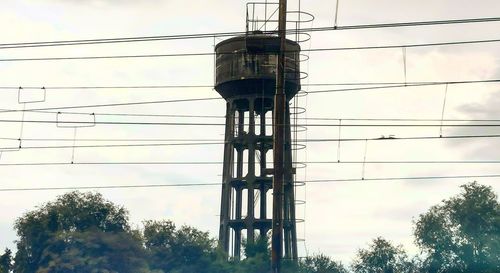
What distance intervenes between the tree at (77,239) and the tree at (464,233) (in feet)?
113

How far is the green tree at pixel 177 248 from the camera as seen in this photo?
98.1m

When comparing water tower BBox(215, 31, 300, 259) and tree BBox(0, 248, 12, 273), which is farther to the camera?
tree BBox(0, 248, 12, 273)

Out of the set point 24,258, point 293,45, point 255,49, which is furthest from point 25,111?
point 24,258

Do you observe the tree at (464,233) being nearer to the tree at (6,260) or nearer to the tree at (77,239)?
the tree at (77,239)

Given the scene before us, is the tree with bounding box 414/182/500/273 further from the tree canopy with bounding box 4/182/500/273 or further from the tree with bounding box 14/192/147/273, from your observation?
the tree with bounding box 14/192/147/273

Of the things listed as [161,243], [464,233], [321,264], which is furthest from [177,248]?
[464,233]

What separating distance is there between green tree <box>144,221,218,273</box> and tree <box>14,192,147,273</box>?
170 cm

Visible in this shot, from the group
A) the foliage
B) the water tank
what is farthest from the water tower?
the foliage

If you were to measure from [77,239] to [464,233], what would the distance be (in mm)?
45807

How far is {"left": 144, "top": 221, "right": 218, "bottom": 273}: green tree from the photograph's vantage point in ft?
322

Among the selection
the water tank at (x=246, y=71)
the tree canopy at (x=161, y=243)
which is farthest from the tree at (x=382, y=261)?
the water tank at (x=246, y=71)

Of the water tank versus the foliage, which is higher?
the water tank

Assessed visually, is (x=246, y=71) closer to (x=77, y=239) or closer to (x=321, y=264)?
(x=321, y=264)

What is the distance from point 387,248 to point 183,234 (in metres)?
24.5
